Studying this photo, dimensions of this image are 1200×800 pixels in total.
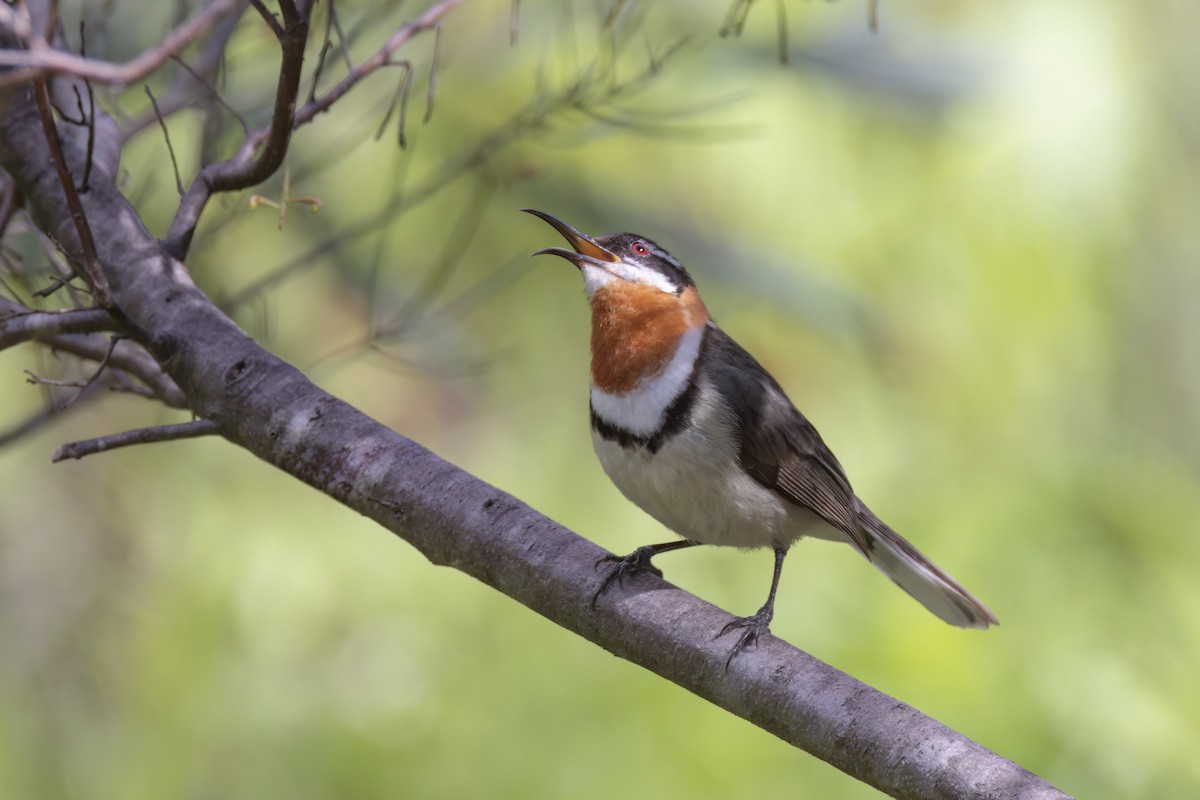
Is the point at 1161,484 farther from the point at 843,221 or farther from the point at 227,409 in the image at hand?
the point at 227,409

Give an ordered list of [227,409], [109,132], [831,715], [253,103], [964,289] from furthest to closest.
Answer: [964,289], [253,103], [109,132], [227,409], [831,715]

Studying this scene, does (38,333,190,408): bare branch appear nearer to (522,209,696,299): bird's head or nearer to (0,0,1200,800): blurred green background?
(0,0,1200,800): blurred green background

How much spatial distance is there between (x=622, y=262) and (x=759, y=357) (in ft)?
8.79

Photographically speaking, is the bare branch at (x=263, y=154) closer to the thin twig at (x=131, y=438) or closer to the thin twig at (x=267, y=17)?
the thin twig at (x=267, y=17)

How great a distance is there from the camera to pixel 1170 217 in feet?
21.0

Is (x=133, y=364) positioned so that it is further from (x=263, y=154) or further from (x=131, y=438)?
(x=263, y=154)

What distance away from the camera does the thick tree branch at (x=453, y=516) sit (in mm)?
2236

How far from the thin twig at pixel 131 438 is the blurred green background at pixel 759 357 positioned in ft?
3.45

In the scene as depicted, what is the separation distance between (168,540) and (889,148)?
13.3ft

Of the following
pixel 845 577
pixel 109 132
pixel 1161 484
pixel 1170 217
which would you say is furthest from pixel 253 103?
pixel 1170 217

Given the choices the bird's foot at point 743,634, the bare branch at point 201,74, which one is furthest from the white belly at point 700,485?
the bare branch at point 201,74

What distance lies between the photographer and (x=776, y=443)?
3.54m

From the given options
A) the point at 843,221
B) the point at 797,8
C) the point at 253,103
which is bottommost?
the point at 843,221

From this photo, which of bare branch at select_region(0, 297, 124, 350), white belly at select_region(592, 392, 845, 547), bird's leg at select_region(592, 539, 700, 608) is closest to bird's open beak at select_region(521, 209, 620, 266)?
white belly at select_region(592, 392, 845, 547)
